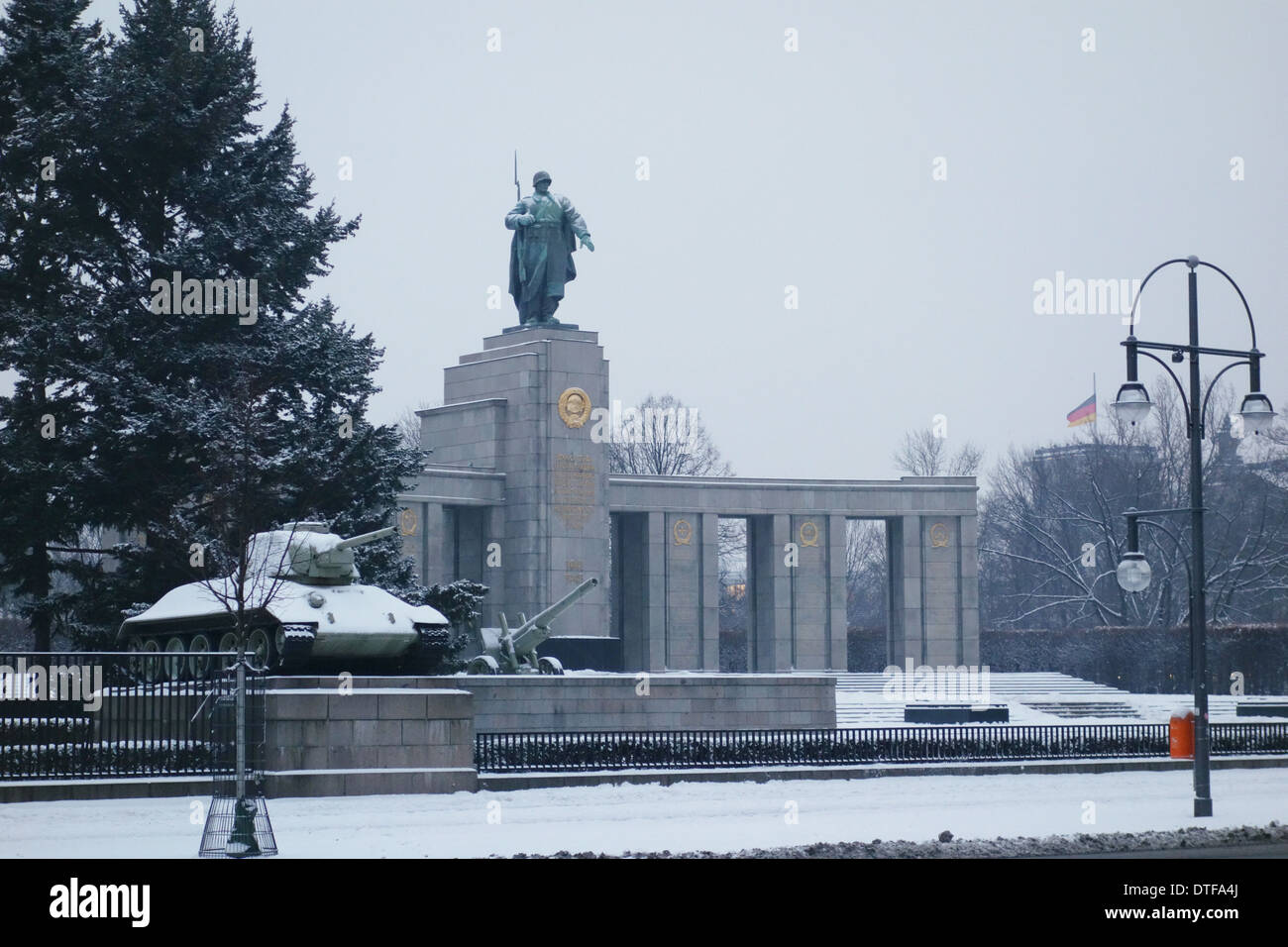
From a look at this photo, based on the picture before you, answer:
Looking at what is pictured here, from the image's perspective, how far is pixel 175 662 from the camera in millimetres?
25828

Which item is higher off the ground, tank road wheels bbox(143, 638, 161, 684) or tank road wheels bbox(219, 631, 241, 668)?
tank road wheels bbox(219, 631, 241, 668)

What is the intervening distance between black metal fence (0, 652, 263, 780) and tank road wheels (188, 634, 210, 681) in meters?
Result: 0.05

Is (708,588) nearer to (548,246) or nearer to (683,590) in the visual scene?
(683,590)

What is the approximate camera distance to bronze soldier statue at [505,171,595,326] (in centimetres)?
4728

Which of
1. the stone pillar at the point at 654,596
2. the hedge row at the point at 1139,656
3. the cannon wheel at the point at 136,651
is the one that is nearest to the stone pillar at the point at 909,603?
the hedge row at the point at 1139,656

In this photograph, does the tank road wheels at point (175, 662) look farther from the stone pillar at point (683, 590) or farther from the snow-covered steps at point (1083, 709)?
the stone pillar at point (683, 590)

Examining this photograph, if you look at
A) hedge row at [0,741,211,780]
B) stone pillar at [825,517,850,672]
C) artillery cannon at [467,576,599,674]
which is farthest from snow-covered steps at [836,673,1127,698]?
hedge row at [0,741,211,780]

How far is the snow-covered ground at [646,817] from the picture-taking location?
1756 centimetres

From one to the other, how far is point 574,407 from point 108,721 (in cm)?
2539

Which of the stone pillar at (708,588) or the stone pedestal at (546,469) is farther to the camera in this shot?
the stone pillar at (708,588)

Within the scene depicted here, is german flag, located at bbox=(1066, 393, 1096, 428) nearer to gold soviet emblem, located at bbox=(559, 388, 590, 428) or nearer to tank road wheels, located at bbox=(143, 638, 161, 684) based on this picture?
gold soviet emblem, located at bbox=(559, 388, 590, 428)

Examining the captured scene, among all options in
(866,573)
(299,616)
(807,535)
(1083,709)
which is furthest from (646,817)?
(866,573)

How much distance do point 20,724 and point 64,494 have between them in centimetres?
1070

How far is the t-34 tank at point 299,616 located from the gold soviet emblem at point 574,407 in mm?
20421
